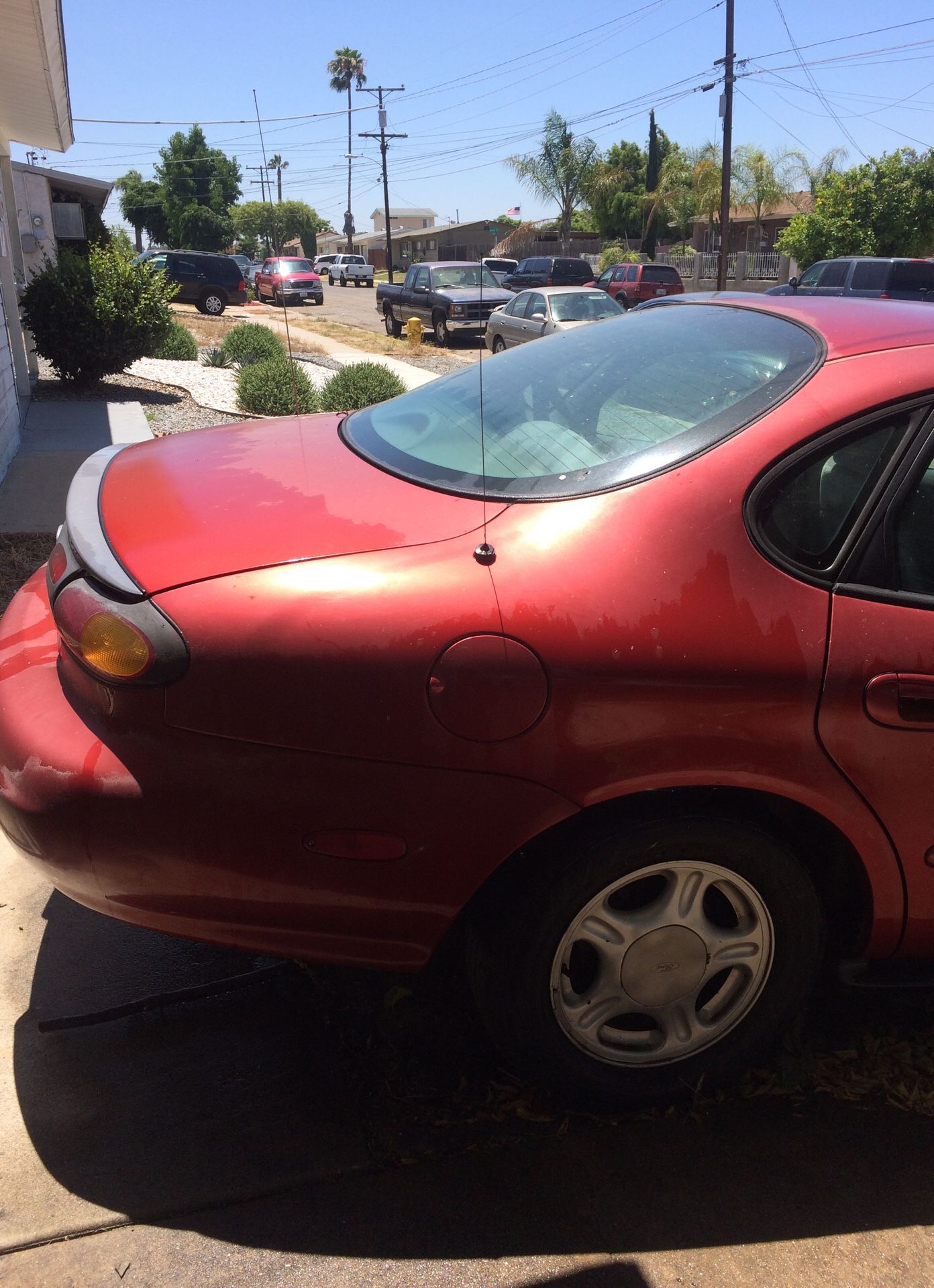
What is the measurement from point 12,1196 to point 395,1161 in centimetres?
78

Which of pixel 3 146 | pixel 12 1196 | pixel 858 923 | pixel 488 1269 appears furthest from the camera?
pixel 3 146

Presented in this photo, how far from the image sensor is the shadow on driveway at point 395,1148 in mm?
2090

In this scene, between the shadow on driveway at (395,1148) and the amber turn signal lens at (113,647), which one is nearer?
the amber turn signal lens at (113,647)

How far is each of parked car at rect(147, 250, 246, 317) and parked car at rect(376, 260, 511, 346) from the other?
7.24 meters

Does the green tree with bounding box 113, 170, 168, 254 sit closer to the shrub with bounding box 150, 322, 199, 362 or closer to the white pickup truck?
the white pickup truck

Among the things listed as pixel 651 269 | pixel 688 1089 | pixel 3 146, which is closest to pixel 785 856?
pixel 688 1089

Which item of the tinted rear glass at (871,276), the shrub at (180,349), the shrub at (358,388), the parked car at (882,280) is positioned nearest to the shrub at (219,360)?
the shrub at (180,349)

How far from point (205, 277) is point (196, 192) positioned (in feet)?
159

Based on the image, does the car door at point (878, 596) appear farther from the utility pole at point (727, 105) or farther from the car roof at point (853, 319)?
the utility pole at point (727, 105)

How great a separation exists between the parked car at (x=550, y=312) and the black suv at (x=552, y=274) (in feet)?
34.8

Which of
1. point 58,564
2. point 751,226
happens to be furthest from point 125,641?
point 751,226

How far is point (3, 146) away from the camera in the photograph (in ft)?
45.1

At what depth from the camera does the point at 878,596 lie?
7.08 feet

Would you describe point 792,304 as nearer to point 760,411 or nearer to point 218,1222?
point 760,411
